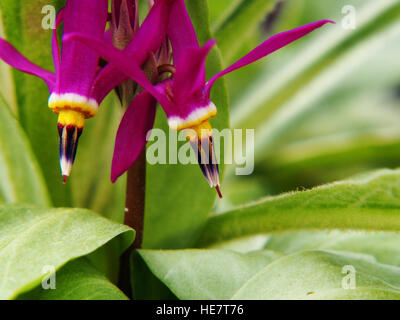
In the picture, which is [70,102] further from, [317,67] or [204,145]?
[317,67]

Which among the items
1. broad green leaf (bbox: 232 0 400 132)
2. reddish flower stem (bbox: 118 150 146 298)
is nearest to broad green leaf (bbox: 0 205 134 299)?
reddish flower stem (bbox: 118 150 146 298)

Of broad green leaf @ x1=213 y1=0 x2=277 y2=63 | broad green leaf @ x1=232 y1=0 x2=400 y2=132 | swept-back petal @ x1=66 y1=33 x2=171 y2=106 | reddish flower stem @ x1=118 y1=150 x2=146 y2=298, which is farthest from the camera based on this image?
broad green leaf @ x1=232 y1=0 x2=400 y2=132

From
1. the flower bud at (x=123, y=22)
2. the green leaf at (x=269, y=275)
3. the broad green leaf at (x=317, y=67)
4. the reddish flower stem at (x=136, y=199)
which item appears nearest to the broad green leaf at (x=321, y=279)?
the green leaf at (x=269, y=275)

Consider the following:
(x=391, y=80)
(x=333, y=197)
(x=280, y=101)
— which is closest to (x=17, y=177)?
(x=333, y=197)

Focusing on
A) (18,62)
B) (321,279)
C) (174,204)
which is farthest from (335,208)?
(18,62)

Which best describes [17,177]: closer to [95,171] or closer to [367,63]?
[95,171]

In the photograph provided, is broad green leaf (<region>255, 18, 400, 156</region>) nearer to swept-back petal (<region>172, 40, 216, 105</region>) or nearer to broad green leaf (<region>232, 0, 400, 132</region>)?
broad green leaf (<region>232, 0, 400, 132</region>)
